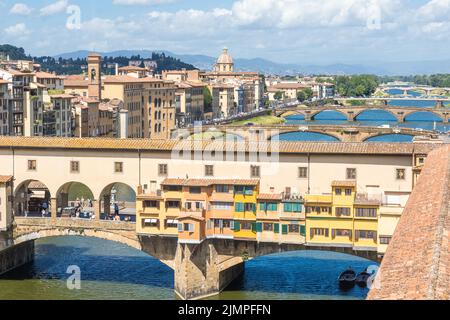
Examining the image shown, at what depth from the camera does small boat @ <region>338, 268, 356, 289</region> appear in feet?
79.6

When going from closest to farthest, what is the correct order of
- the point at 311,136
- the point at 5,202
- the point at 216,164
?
the point at 216,164 < the point at 5,202 < the point at 311,136

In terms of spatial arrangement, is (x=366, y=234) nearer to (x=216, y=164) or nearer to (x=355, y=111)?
(x=216, y=164)

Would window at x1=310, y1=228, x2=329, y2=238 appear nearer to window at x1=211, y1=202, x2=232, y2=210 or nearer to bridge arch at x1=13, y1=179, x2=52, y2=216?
window at x1=211, y1=202, x2=232, y2=210

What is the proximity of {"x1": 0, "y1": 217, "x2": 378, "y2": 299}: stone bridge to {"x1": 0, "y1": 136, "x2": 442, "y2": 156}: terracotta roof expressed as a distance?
8.00ft

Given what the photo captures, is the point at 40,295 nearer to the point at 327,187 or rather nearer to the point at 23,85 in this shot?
the point at 327,187

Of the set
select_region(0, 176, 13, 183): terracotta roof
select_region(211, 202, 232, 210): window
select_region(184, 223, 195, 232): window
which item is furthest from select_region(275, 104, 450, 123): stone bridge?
select_region(184, 223, 195, 232): window

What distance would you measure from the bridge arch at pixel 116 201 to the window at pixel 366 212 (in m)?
7.58

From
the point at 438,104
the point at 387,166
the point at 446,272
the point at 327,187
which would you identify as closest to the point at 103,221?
the point at 327,187

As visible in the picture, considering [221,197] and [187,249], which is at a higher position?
[221,197]

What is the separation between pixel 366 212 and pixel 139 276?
7887 mm

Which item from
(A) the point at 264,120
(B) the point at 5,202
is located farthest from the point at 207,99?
(B) the point at 5,202

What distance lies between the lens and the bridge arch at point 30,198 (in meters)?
26.9

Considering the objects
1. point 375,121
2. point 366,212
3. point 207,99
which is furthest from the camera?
point 375,121

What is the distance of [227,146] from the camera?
82.1ft
